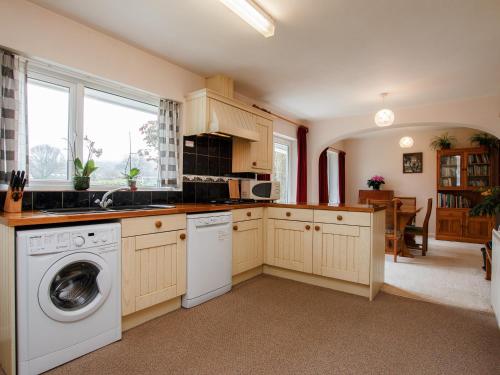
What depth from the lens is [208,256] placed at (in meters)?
2.57

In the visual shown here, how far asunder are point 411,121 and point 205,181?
3.48m

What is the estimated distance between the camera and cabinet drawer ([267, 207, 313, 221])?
9.98 ft

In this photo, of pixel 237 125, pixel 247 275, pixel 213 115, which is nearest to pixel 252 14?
pixel 213 115

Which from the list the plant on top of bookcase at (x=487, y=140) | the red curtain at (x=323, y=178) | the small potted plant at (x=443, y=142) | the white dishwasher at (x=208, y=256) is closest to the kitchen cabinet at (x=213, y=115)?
the white dishwasher at (x=208, y=256)

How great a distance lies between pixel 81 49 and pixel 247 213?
6.99 ft

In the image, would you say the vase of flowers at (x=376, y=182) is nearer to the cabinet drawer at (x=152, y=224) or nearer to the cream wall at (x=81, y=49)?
the cream wall at (x=81, y=49)

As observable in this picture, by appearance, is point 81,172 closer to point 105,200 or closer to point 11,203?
point 105,200

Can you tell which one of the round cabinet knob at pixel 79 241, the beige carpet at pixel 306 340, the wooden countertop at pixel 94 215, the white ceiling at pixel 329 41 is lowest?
the beige carpet at pixel 306 340

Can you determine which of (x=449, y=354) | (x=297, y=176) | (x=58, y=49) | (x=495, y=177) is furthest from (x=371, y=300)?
(x=495, y=177)

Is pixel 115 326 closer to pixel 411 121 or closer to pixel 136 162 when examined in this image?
pixel 136 162

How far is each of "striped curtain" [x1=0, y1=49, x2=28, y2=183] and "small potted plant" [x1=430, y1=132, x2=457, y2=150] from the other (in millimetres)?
6919

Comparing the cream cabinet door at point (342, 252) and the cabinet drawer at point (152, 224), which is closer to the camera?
the cabinet drawer at point (152, 224)

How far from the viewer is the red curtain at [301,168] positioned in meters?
5.35

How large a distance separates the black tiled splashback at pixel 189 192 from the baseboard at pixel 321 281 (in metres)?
1.15
